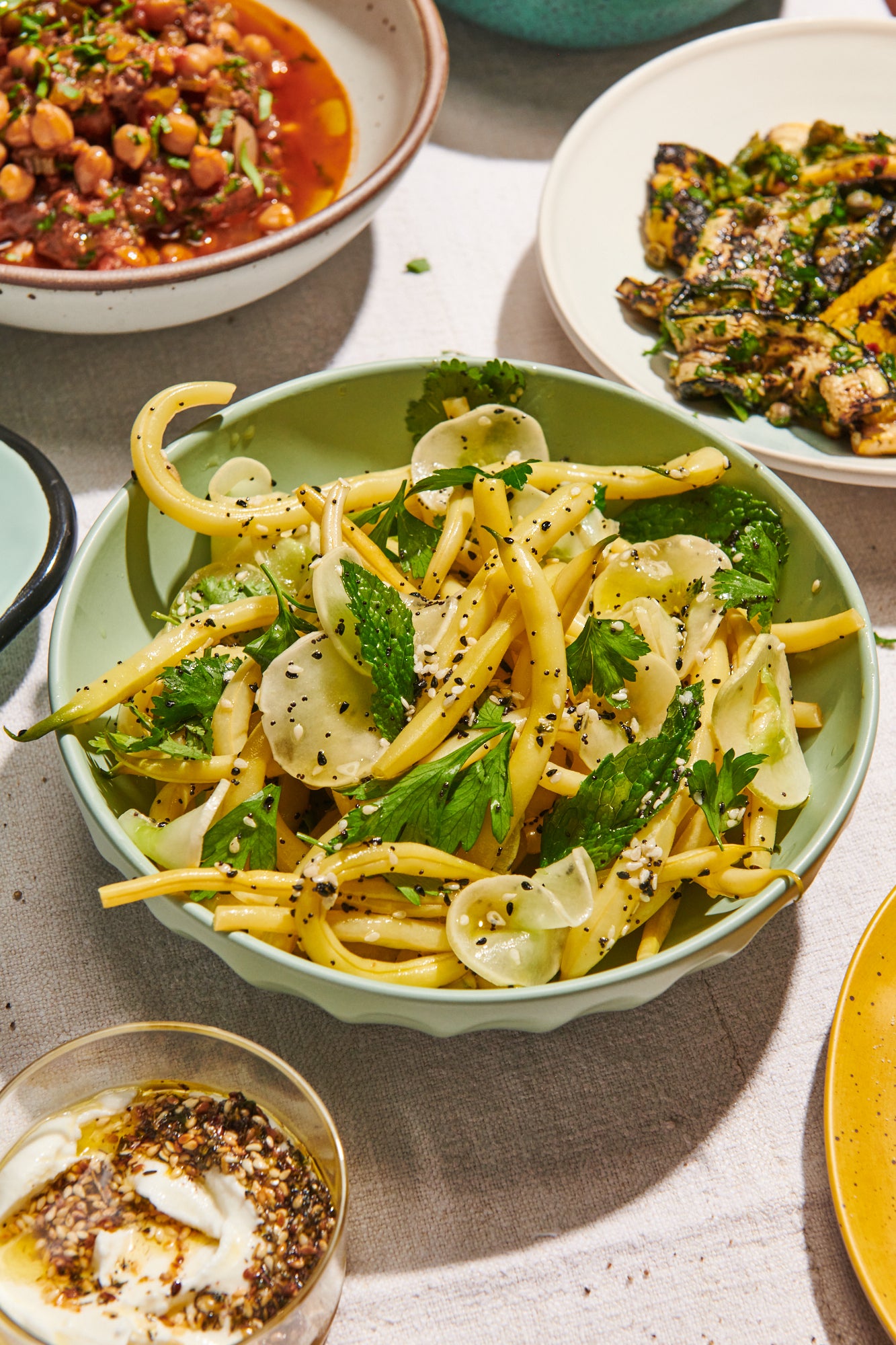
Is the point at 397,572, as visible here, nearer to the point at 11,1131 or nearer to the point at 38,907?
the point at 38,907

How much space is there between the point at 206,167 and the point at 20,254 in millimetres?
377

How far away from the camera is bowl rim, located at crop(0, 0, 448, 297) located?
1.59 metres

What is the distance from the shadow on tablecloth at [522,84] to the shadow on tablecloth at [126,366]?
616 mm

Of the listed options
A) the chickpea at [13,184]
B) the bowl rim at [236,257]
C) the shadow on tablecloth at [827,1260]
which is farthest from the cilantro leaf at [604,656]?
the chickpea at [13,184]

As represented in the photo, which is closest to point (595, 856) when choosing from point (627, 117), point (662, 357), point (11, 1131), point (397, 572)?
point (397, 572)

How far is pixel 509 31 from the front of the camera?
243 centimetres

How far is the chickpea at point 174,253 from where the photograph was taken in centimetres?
190

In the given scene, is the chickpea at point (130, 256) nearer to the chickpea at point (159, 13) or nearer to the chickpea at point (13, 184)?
the chickpea at point (13, 184)

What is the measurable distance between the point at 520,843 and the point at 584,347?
3.03 ft

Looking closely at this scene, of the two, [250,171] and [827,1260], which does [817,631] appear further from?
[250,171]

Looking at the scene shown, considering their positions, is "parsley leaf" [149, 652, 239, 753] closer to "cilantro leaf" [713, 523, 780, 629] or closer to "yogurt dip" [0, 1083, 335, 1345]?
"yogurt dip" [0, 1083, 335, 1345]

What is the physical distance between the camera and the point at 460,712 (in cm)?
125

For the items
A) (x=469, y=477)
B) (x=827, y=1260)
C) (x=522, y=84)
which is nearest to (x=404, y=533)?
(x=469, y=477)

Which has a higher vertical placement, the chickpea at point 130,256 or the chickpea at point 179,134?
the chickpea at point 179,134
